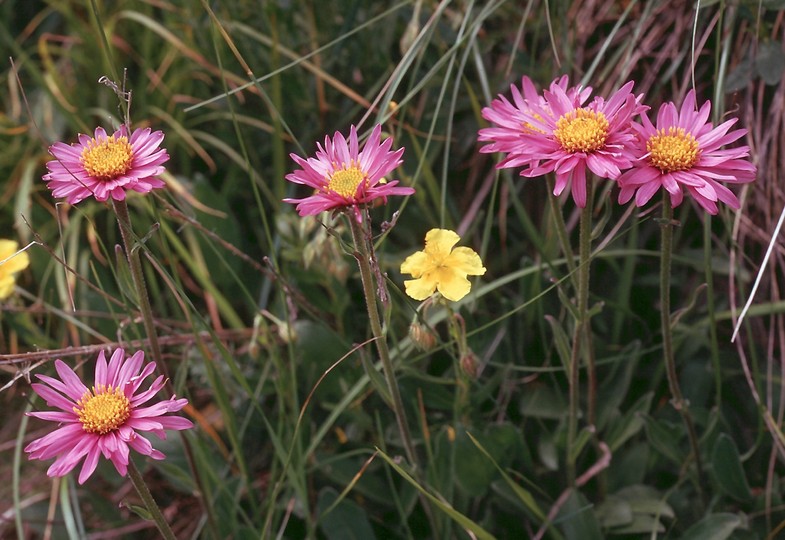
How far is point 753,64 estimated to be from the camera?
1411 millimetres

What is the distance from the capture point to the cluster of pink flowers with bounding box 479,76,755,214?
0.93m

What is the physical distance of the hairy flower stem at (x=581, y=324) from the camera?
3.36ft

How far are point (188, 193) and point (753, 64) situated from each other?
1.07 meters

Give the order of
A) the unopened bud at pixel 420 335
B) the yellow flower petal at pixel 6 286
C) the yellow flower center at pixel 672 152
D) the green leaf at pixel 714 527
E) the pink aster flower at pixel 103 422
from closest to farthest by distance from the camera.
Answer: the pink aster flower at pixel 103 422
the yellow flower center at pixel 672 152
the unopened bud at pixel 420 335
the green leaf at pixel 714 527
the yellow flower petal at pixel 6 286

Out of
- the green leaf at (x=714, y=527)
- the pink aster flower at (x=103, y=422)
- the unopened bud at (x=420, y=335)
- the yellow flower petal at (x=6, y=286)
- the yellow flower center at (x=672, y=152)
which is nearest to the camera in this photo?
the pink aster flower at (x=103, y=422)

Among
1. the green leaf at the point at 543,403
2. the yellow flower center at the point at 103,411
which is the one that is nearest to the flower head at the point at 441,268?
the yellow flower center at the point at 103,411

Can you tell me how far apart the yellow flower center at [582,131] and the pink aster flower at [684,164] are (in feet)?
0.16

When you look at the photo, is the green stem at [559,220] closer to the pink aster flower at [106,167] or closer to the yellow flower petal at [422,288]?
the yellow flower petal at [422,288]

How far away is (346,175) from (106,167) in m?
0.27

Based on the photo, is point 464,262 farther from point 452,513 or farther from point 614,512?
point 614,512

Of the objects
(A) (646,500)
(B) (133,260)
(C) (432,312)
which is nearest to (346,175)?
(B) (133,260)

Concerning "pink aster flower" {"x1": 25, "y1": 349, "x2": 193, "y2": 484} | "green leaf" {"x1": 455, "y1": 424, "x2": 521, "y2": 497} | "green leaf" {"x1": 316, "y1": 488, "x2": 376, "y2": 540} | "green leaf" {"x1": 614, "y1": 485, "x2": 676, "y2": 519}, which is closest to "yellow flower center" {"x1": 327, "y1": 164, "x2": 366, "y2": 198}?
Result: "pink aster flower" {"x1": 25, "y1": 349, "x2": 193, "y2": 484}

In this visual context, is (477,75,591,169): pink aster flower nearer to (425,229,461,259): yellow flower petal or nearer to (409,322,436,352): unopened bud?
(425,229,461,259): yellow flower petal

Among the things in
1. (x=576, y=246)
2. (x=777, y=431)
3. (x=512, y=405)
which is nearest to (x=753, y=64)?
(x=576, y=246)
